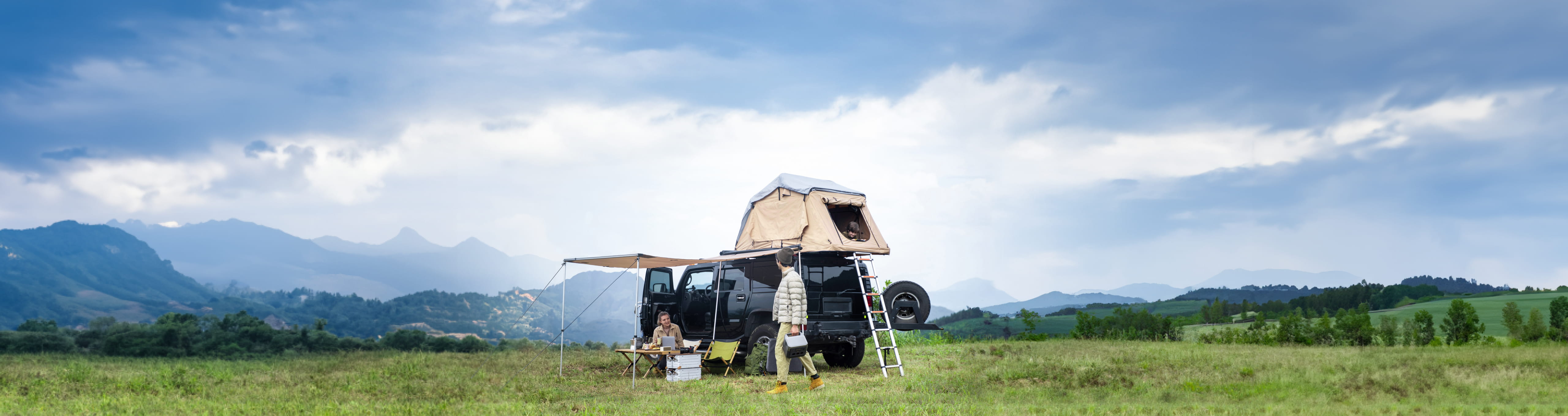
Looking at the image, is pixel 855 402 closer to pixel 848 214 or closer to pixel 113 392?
pixel 848 214

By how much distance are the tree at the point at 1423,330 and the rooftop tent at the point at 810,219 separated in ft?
40.0

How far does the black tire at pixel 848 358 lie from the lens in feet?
39.3

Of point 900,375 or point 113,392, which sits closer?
point 113,392

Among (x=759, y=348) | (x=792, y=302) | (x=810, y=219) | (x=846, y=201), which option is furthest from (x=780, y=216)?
(x=792, y=302)

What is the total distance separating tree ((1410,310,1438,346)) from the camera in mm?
16156

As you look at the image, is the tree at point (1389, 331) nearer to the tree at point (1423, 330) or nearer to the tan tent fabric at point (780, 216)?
the tree at point (1423, 330)

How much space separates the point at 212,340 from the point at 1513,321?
26.0m

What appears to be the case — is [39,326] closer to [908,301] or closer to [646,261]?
[646,261]

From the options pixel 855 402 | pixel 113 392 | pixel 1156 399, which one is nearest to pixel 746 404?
pixel 855 402

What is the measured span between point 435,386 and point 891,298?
6.28m

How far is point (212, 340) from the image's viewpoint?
14.3 m

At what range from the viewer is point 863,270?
1118 centimetres

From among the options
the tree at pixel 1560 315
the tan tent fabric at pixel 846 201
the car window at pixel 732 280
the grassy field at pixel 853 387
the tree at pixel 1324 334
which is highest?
the tan tent fabric at pixel 846 201

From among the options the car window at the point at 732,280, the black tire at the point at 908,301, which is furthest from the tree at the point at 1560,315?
the car window at the point at 732,280
